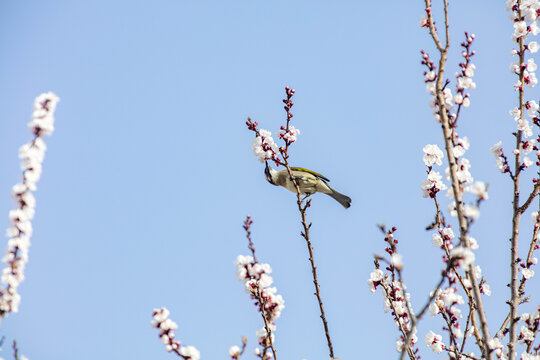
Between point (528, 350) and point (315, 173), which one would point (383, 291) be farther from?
point (315, 173)

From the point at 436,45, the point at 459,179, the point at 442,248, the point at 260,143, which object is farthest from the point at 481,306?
the point at 260,143

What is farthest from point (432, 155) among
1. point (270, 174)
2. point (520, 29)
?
point (270, 174)

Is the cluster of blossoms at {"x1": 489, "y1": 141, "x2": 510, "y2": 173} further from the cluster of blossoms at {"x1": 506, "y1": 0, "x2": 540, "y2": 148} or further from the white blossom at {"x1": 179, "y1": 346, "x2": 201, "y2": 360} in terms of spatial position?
the white blossom at {"x1": 179, "y1": 346, "x2": 201, "y2": 360}

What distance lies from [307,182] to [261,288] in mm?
5262

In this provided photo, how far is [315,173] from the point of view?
32.5ft

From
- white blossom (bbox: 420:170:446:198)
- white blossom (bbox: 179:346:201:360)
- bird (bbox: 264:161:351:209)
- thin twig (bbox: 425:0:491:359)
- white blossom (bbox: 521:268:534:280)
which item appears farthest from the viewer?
bird (bbox: 264:161:351:209)

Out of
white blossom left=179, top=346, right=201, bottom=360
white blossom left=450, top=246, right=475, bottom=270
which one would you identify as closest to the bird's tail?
white blossom left=179, top=346, right=201, bottom=360

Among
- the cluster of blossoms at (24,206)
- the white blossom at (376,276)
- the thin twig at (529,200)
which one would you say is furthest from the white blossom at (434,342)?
the cluster of blossoms at (24,206)

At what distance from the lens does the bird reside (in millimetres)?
9867

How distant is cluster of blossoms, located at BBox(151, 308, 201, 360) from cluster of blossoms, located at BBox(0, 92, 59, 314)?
1.04 meters

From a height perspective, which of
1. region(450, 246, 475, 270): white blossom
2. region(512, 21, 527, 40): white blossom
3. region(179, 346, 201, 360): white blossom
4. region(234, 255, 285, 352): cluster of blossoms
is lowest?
region(179, 346, 201, 360): white blossom

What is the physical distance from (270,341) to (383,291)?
1962 mm

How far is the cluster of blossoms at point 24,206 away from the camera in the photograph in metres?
3.60

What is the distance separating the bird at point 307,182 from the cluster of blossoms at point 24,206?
20.8 feet
